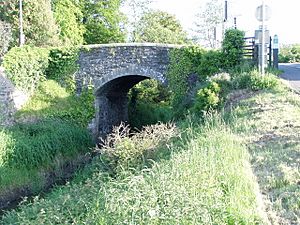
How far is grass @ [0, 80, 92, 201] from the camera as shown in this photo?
11539 mm

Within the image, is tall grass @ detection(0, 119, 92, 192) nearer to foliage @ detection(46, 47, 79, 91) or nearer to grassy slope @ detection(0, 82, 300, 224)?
foliage @ detection(46, 47, 79, 91)

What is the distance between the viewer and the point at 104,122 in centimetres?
1736

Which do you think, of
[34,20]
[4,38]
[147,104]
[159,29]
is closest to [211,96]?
[4,38]

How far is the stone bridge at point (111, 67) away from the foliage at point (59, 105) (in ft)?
1.09

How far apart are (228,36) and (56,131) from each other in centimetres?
612

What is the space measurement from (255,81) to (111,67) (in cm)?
610

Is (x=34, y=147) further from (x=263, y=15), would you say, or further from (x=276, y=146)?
(x=276, y=146)

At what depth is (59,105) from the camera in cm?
1550

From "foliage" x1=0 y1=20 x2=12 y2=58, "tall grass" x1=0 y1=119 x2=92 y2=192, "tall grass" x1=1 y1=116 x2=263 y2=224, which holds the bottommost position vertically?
"tall grass" x1=0 y1=119 x2=92 y2=192

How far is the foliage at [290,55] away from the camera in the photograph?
94.2 ft

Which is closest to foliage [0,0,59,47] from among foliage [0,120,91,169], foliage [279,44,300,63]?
foliage [0,120,91,169]

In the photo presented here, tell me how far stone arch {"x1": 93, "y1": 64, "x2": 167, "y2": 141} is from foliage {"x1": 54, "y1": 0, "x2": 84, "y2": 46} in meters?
5.63

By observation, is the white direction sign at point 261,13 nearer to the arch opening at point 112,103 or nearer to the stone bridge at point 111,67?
the stone bridge at point 111,67

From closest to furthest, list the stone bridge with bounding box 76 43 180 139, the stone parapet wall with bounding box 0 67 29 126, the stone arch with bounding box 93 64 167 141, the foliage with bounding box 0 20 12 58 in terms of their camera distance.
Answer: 1. the stone parapet wall with bounding box 0 67 29 126
2. the stone bridge with bounding box 76 43 180 139
3. the stone arch with bounding box 93 64 167 141
4. the foliage with bounding box 0 20 12 58
